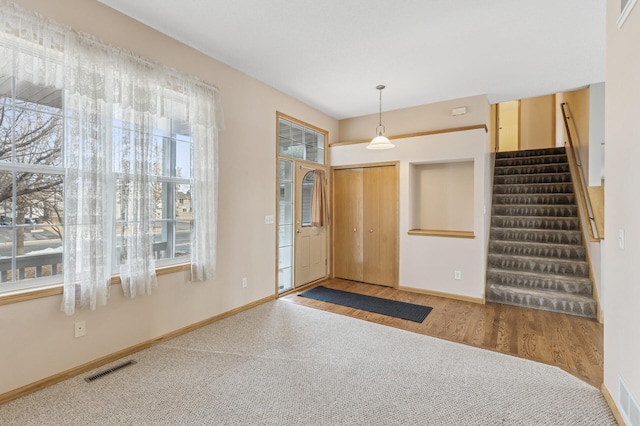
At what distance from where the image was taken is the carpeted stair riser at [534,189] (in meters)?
4.97

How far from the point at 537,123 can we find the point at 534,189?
126 inches

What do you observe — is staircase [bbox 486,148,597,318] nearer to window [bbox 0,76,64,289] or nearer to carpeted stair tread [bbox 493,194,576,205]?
carpeted stair tread [bbox 493,194,576,205]

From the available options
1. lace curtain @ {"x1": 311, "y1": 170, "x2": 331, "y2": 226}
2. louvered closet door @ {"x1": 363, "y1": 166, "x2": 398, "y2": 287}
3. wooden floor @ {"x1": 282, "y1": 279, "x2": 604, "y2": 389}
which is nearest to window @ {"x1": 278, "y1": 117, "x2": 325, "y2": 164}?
lace curtain @ {"x1": 311, "y1": 170, "x2": 331, "y2": 226}

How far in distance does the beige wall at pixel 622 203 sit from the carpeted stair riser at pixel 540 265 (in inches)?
89.5

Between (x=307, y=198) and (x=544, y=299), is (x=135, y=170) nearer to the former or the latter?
(x=307, y=198)

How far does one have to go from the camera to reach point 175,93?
285cm

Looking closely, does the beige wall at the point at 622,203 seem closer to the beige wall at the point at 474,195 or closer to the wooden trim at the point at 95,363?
the beige wall at the point at 474,195

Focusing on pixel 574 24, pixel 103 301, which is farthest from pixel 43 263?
pixel 574 24

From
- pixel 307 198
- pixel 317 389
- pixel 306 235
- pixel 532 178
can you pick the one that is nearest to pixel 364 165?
pixel 307 198

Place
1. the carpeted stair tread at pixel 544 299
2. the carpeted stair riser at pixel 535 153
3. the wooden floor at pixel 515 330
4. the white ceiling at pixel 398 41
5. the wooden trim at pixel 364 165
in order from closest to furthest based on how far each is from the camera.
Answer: the white ceiling at pixel 398 41, the wooden floor at pixel 515 330, the carpeted stair tread at pixel 544 299, the wooden trim at pixel 364 165, the carpeted stair riser at pixel 535 153

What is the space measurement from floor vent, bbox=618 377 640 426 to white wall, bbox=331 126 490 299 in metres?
2.34

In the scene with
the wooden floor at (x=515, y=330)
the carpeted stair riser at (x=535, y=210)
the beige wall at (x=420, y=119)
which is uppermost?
the beige wall at (x=420, y=119)

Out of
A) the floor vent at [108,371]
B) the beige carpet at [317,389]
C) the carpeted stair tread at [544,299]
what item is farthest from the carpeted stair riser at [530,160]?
the floor vent at [108,371]

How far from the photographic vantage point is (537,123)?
23.8 ft
